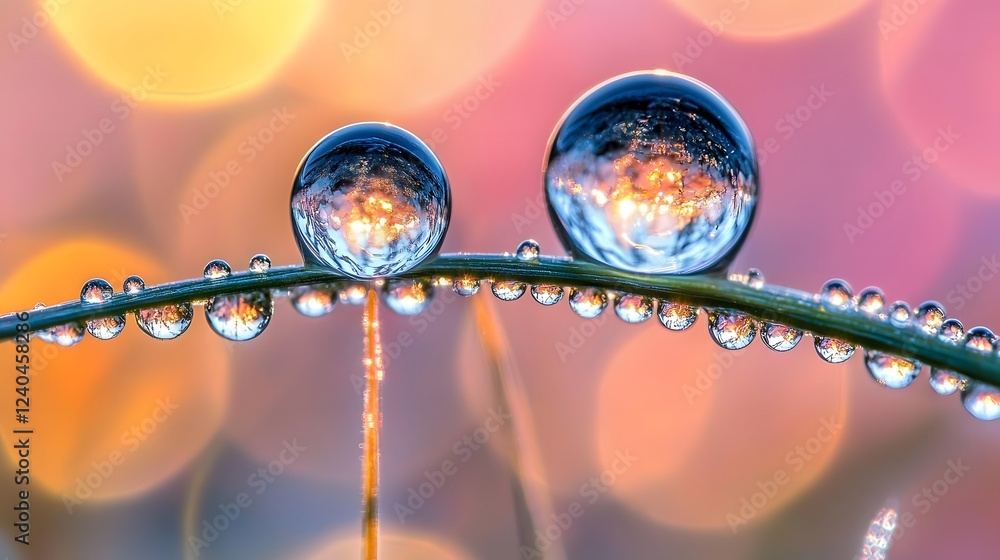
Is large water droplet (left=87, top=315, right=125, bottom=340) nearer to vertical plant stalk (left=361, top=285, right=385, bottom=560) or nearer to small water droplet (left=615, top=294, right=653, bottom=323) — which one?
vertical plant stalk (left=361, top=285, right=385, bottom=560)

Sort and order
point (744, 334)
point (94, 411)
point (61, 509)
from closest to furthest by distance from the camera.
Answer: point (744, 334), point (61, 509), point (94, 411)

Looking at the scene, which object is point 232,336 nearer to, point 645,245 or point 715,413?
point 645,245

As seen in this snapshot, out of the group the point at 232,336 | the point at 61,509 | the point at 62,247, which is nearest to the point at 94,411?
the point at 61,509

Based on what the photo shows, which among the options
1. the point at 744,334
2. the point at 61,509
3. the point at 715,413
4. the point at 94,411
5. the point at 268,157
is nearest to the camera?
the point at 744,334

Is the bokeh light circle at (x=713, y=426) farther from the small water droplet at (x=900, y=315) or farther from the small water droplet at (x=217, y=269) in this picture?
the small water droplet at (x=217, y=269)

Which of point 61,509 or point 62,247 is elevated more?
point 62,247

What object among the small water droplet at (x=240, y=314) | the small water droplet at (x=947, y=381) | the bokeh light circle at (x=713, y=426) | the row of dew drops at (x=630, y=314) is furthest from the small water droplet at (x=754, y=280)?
the bokeh light circle at (x=713, y=426)
